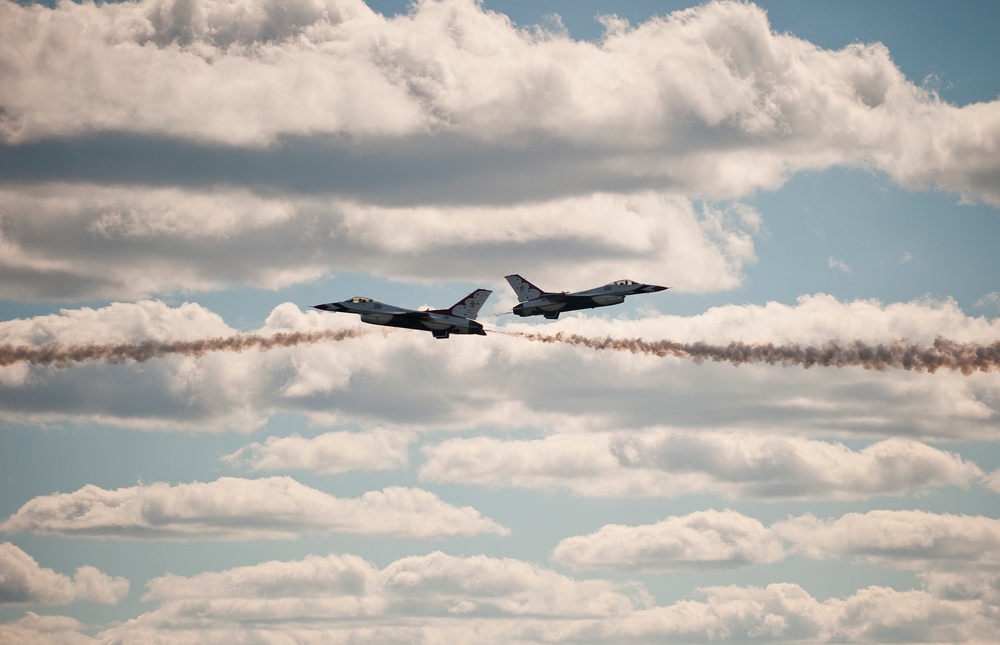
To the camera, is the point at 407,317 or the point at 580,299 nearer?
the point at 407,317

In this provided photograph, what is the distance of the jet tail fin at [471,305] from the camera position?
165 m

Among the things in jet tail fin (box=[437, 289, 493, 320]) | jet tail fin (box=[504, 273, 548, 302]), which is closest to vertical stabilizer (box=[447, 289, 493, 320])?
jet tail fin (box=[437, 289, 493, 320])

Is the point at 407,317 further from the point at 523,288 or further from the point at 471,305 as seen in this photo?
the point at 523,288

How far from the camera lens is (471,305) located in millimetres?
166250

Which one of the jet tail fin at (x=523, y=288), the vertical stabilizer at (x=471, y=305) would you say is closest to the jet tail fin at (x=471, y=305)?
the vertical stabilizer at (x=471, y=305)

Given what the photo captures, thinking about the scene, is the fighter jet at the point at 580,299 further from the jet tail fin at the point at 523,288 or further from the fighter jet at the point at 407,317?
the fighter jet at the point at 407,317

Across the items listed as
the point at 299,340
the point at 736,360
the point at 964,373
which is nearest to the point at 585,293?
the point at 736,360

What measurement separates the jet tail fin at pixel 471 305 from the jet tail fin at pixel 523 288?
43.9 ft

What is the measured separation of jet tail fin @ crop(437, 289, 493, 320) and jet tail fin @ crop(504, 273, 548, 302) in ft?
43.9

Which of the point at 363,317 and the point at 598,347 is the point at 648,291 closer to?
the point at 598,347

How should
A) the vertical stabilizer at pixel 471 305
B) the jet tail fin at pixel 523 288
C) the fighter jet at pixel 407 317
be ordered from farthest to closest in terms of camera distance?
the jet tail fin at pixel 523 288
the vertical stabilizer at pixel 471 305
the fighter jet at pixel 407 317

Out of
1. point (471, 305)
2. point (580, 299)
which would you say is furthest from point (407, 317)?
point (580, 299)

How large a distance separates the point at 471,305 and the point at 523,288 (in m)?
18.0

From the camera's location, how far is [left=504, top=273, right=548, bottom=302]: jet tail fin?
181m
